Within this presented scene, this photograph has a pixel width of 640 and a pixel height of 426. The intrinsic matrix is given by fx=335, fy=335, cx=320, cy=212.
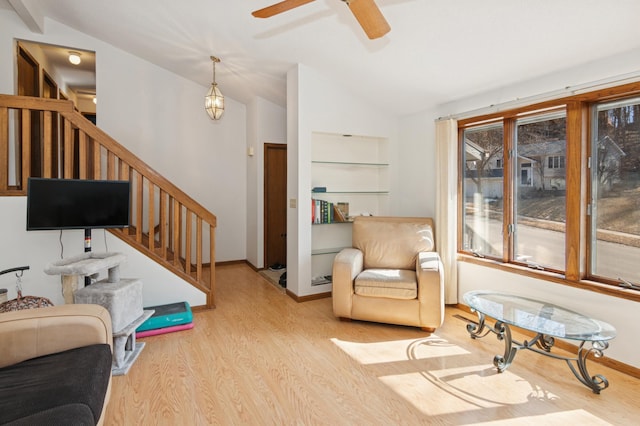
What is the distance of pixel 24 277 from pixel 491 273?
436 cm

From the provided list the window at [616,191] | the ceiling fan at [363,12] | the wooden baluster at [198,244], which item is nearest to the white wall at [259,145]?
the wooden baluster at [198,244]

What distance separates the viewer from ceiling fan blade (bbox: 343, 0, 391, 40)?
1813mm

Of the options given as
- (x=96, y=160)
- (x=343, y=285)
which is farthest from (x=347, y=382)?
(x=96, y=160)

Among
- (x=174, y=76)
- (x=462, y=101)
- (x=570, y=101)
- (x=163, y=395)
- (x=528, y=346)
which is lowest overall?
(x=163, y=395)

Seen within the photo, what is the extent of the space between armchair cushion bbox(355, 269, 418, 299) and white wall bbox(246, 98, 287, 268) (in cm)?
248

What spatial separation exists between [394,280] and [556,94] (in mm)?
2003

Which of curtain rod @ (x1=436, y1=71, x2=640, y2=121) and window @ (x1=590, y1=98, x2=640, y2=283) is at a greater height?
curtain rod @ (x1=436, y1=71, x2=640, y2=121)

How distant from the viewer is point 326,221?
414 centimetres

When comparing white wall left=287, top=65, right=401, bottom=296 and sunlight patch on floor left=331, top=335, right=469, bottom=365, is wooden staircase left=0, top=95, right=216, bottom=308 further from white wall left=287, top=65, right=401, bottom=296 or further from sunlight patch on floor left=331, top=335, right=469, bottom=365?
sunlight patch on floor left=331, top=335, right=469, bottom=365

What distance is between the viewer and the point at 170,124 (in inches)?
200

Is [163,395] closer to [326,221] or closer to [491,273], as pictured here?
[326,221]

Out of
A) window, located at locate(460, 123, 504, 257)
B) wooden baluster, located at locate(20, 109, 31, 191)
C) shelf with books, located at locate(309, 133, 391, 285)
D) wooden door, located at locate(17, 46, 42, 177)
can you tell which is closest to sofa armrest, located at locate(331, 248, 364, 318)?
shelf with books, located at locate(309, 133, 391, 285)

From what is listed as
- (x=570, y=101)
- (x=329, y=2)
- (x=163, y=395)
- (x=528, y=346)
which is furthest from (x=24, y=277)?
(x=570, y=101)

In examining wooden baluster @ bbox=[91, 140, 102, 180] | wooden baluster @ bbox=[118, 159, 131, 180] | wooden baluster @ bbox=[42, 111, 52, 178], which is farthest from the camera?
wooden baluster @ bbox=[118, 159, 131, 180]
